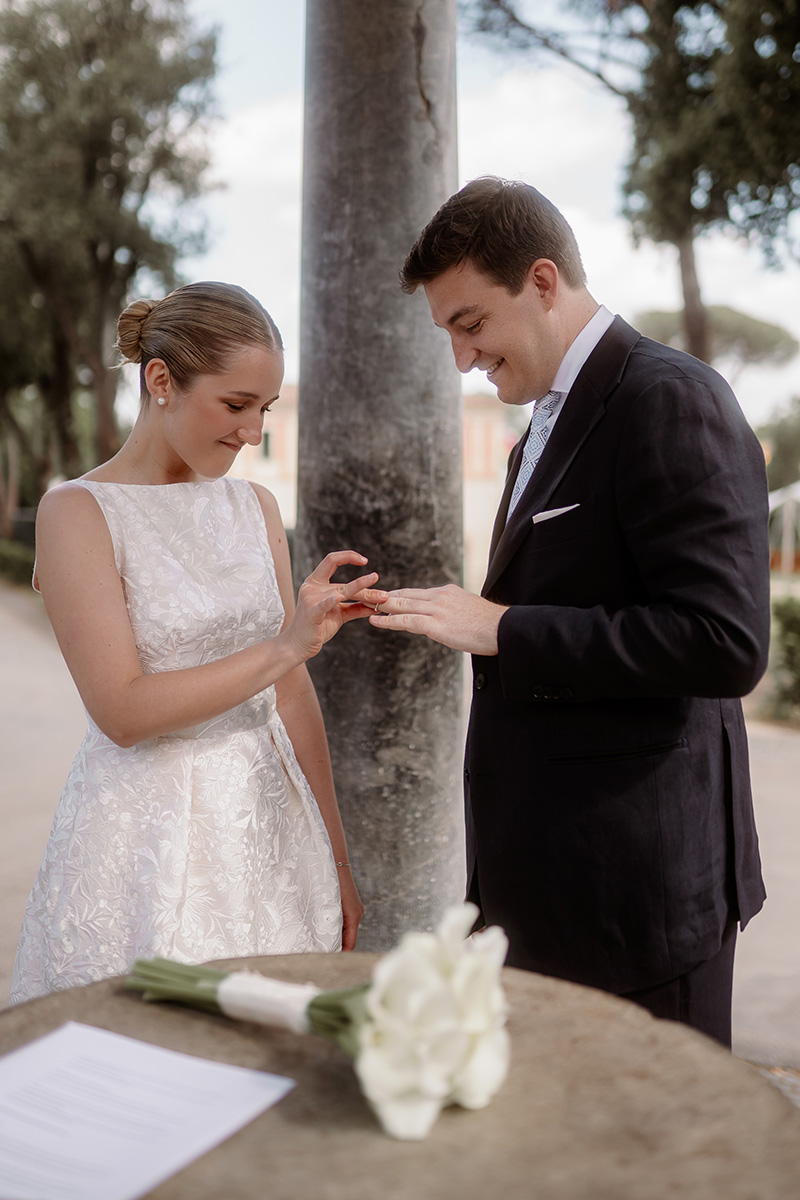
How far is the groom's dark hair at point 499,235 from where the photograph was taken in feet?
6.18

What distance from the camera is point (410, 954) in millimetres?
991

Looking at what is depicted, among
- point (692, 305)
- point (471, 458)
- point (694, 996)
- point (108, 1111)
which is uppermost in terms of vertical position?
point (471, 458)

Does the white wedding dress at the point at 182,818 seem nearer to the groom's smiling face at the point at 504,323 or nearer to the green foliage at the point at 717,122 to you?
the groom's smiling face at the point at 504,323

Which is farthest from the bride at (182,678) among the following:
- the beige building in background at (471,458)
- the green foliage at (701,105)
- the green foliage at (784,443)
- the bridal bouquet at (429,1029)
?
the green foliage at (784,443)

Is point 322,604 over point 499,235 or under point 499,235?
under

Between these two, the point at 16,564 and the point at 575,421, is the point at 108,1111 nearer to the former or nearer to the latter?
the point at 575,421

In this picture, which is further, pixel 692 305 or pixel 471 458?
pixel 471 458

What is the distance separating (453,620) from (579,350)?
1.81 feet

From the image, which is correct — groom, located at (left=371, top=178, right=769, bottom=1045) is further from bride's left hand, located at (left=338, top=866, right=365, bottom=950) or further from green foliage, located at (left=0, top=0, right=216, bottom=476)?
green foliage, located at (left=0, top=0, right=216, bottom=476)

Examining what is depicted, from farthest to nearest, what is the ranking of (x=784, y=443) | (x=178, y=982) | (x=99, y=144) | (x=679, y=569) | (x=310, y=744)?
(x=784, y=443), (x=99, y=144), (x=310, y=744), (x=679, y=569), (x=178, y=982)

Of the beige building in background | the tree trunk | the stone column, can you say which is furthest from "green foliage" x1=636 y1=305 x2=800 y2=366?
the stone column

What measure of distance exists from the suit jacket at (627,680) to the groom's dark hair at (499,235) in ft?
0.60

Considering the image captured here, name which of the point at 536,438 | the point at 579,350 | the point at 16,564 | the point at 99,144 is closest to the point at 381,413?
the point at 536,438

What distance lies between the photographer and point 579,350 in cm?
194
